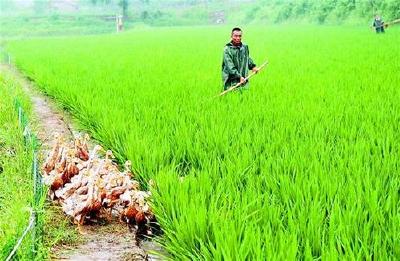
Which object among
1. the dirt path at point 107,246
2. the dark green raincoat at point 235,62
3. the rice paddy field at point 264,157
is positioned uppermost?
the dark green raincoat at point 235,62

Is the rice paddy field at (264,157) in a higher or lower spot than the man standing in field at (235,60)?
lower

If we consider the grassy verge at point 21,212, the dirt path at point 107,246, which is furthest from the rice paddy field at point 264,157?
the grassy verge at point 21,212

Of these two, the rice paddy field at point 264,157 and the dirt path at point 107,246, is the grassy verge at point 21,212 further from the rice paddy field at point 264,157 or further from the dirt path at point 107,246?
the rice paddy field at point 264,157

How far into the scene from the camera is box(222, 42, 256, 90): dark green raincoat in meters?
5.85

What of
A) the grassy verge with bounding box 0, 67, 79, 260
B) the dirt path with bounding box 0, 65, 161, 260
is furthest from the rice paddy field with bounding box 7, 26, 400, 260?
the grassy verge with bounding box 0, 67, 79, 260

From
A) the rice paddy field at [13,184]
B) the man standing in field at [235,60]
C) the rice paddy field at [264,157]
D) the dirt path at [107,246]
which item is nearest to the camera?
the rice paddy field at [264,157]

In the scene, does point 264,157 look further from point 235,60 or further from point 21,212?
point 235,60

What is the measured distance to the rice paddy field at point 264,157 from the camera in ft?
7.13

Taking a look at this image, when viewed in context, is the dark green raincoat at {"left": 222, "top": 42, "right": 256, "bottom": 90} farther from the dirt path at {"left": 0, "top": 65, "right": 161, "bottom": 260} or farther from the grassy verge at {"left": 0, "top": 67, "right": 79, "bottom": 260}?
the dirt path at {"left": 0, "top": 65, "right": 161, "bottom": 260}

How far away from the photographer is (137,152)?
3594 millimetres

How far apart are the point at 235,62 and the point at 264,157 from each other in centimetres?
282

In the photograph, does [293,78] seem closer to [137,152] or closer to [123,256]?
[137,152]

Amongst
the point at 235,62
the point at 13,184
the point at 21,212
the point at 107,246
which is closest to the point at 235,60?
the point at 235,62

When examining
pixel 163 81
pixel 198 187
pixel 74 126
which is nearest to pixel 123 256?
pixel 198 187
